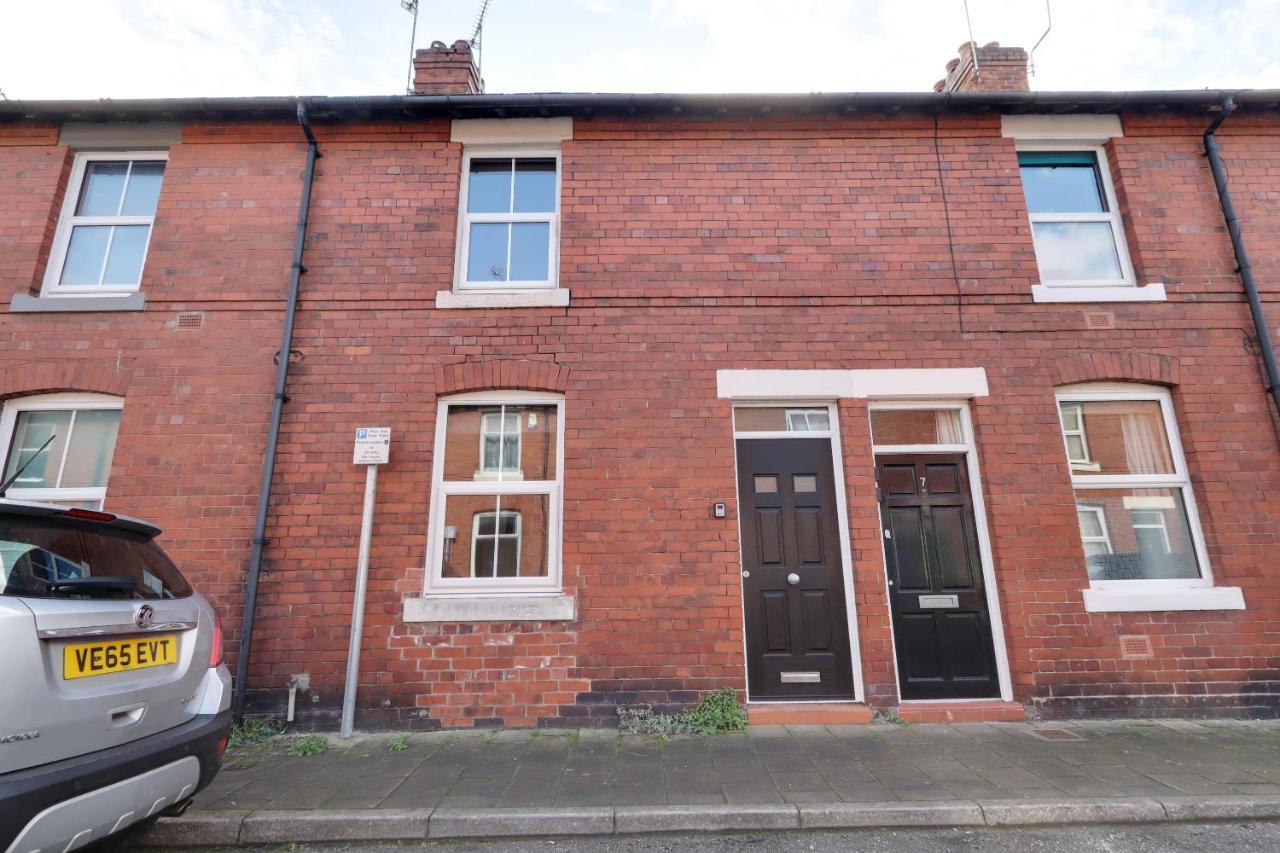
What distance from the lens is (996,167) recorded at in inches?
238

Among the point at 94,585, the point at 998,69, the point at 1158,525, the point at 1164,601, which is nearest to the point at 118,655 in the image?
the point at 94,585

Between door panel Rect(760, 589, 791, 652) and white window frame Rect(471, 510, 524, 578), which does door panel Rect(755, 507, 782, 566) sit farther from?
white window frame Rect(471, 510, 524, 578)

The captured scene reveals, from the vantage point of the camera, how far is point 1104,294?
221 inches

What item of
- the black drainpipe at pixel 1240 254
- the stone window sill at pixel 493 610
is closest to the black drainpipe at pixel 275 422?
the stone window sill at pixel 493 610

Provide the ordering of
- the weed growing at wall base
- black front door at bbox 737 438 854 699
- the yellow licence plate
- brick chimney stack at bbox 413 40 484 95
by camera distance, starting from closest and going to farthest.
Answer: the yellow licence plate < the weed growing at wall base < black front door at bbox 737 438 854 699 < brick chimney stack at bbox 413 40 484 95

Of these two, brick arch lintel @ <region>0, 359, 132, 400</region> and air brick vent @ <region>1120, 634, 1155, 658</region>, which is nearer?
air brick vent @ <region>1120, 634, 1155, 658</region>

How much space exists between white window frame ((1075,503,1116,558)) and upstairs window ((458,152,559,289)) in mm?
5484

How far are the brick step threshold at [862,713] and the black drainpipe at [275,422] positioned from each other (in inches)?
165

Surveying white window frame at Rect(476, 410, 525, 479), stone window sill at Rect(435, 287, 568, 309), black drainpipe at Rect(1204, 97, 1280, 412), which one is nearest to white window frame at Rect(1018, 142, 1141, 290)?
black drainpipe at Rect(1204, 97, 1280, 412)

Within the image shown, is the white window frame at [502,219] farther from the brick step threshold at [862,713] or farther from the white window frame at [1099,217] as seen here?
the white window frame at [1099,217]

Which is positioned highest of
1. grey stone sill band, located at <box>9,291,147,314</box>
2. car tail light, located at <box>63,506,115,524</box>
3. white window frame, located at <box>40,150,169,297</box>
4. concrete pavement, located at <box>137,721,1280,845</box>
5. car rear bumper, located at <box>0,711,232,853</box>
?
white window frame, located at <box>40,150,169,297</box>

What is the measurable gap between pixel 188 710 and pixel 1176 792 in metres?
5.54

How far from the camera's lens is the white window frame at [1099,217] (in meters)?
5.85

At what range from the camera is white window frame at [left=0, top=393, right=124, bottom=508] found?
5.16 meters
